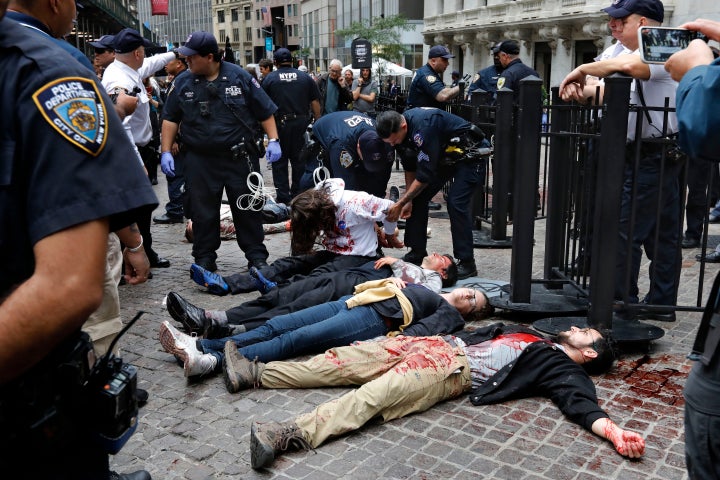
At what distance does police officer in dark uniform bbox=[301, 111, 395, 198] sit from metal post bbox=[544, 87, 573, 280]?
5.39 feet

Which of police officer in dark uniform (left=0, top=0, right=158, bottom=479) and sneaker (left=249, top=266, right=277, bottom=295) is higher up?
police officer in dark uniform (left=0, top=0, right=158, bottom=479)

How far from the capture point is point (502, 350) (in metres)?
4.13

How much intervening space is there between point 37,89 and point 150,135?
6.25m

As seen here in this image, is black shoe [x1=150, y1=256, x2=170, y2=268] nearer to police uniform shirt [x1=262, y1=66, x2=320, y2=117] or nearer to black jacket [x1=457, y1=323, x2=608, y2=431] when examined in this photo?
police uniform shirt [x1=262, y1=66, x2=320, y2=117]

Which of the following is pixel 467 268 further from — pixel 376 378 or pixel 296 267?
pixel 376 378

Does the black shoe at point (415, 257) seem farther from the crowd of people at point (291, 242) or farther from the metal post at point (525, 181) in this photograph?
the metal post at point (525, 181)

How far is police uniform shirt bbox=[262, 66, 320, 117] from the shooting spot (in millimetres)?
9969

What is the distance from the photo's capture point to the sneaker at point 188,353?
4250 millimetres

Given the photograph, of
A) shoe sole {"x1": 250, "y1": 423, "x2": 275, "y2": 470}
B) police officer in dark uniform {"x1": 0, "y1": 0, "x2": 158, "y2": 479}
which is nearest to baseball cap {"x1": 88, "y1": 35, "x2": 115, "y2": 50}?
shoe sole {"x1": 250, "y1": 423, "x2": 275, "y2": 470}

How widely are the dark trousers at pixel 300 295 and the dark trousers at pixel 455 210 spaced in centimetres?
153

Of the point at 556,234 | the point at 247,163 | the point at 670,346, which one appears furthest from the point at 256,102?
the point at 670,346

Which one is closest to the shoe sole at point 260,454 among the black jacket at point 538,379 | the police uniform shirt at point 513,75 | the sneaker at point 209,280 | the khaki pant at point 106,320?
the khaki pant at point 106,320

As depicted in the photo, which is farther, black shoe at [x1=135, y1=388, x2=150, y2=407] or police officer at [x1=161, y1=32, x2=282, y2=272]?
police officer at [x1=161, y1=32, x2=282, y2=272]

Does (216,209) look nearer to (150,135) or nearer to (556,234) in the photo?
(150,135)
